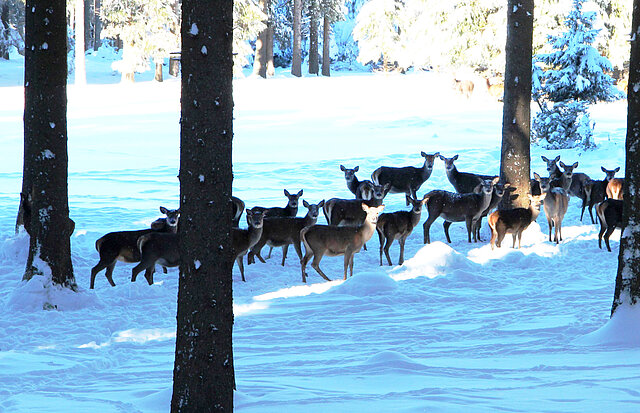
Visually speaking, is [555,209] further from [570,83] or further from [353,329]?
[570,83]

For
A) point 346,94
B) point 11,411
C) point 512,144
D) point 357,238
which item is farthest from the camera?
point 346,94

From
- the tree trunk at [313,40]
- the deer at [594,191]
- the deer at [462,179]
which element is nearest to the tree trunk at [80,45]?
the tree trunk at [313,40]

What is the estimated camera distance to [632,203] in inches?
322

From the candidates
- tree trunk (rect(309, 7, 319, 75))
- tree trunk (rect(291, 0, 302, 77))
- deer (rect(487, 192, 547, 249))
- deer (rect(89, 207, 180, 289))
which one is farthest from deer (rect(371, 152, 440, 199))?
tree trunk (rect(309, 7, 319, 75))

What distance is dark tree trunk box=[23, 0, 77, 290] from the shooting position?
10391 mm

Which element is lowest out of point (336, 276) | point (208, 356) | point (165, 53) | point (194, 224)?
point (336, 276)

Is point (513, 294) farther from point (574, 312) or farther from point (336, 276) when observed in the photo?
point (336, 276)

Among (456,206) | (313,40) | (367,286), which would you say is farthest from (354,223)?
(313,40)

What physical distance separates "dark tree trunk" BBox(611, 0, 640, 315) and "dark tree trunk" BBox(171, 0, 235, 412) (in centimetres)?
452

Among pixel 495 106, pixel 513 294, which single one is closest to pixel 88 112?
pixel 495 106

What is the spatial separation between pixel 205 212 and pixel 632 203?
4.79 m

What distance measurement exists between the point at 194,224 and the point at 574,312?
19.6ft

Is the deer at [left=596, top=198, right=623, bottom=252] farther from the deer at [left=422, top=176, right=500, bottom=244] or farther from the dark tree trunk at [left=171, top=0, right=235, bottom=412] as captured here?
the dark tree trunk at [left=171, top=0, right=235, bottom=412]

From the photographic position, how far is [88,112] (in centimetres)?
3684
